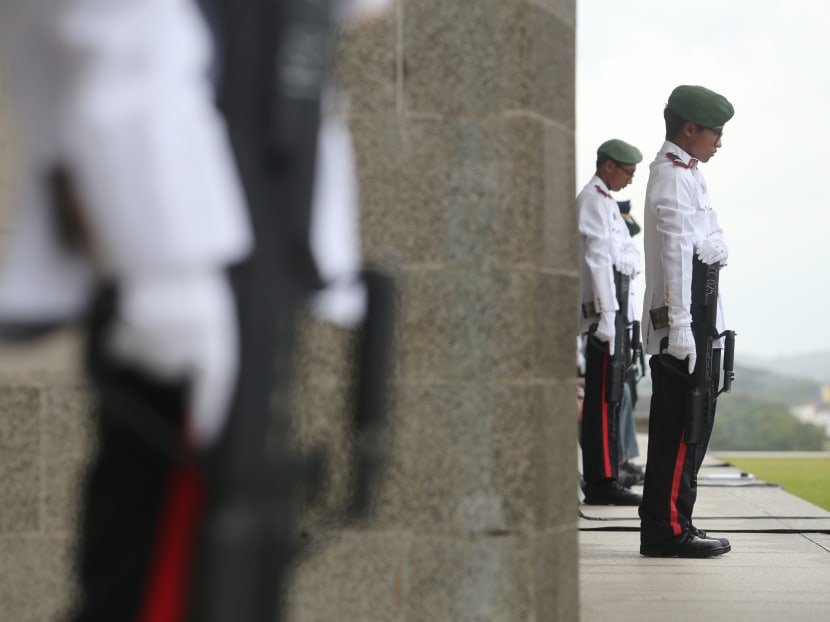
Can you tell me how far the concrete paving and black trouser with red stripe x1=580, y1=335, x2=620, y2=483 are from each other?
0.25m

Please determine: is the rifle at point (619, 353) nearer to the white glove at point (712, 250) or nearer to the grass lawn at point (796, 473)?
the white glove at point (712, 250)

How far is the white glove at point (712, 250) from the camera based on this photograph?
6465 mm

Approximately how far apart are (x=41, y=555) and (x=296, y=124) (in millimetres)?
2316

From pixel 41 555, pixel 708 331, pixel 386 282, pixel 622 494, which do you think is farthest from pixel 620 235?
pixel 386 282

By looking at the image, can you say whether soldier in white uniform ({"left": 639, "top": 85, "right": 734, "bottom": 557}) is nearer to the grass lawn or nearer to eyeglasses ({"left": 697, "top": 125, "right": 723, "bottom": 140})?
eyeglasses ({"left": 697, "top": 125, "right": 723, "bottom": 140})

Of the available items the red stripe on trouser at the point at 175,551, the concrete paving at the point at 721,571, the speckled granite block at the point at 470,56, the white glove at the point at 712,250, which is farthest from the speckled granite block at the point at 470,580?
the white glove at the point at 712,250

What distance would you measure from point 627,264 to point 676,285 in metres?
3.28

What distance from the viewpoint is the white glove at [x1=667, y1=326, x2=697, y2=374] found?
631cm

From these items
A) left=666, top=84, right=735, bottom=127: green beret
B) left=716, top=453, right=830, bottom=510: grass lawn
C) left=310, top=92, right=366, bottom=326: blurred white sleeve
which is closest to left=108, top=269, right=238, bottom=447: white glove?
left=310, top=92, right=366, bottom=326: blurred white sleeve

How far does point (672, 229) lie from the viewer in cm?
636

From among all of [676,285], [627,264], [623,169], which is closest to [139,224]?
[676,285]

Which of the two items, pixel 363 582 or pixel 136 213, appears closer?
pixel 136 213

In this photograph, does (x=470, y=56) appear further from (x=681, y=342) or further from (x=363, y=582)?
(x=681, y=342)

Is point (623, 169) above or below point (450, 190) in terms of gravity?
above
